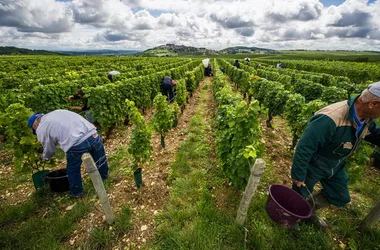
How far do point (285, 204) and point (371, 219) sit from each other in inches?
60.4

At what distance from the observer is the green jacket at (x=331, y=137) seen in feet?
8.58

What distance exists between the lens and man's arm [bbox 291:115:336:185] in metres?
2.61

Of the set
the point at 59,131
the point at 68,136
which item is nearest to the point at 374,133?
the point at 68,136

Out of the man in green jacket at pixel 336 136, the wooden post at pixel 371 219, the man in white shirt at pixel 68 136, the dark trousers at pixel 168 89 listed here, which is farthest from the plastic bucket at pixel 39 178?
the dark trousers at pixel 168 89

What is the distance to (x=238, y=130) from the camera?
4223 mm

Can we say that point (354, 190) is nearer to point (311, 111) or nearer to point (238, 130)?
point (311, 111)

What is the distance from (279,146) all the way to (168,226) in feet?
17.3

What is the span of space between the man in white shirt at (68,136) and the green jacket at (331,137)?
164 inches

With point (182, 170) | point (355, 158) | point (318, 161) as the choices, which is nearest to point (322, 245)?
point (318, 161)

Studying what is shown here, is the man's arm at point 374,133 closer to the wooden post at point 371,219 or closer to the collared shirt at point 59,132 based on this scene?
the wooden post at point 371,219

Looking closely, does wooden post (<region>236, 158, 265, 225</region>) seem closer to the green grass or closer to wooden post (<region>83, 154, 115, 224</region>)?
wooden post (<region>83, 154, 115, 224</region>)

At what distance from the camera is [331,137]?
8.82 ft

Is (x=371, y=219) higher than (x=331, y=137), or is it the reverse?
(x=331, y=137)

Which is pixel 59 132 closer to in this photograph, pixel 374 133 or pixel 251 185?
pixel 251 185
